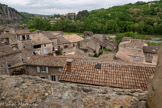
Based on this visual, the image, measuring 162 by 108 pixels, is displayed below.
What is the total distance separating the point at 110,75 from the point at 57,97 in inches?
330

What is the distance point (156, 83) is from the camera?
1964 millimetres

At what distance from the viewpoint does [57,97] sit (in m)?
2.67

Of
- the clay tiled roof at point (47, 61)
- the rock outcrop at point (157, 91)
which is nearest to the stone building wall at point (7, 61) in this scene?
the clay tiled roof at point (47, 61)

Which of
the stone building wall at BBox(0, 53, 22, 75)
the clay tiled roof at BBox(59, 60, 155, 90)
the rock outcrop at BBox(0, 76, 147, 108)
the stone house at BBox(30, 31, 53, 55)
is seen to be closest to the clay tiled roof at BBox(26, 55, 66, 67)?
the stone building wall at BBox(0, 53, 22, 75)

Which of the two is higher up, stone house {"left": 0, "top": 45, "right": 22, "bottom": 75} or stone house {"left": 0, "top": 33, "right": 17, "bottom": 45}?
stone house {"left": 0, "top": 33, "right": 17, "bottom": 45}

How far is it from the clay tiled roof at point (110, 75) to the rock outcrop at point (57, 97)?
6.92m

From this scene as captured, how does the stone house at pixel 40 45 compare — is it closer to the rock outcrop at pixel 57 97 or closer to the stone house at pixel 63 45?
the stone house at pixel 63 45

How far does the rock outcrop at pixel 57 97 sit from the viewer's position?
247cm

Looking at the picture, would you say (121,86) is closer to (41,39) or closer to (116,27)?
(41,39)

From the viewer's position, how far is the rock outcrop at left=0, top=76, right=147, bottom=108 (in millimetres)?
2471

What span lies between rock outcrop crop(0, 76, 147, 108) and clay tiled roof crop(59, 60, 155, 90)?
6.92 metres

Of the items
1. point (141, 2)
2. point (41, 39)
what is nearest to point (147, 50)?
point (41, 39)

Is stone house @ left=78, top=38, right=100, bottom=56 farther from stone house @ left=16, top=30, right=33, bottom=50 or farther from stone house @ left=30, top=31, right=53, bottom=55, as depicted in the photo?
stone house @ left=16, top=30, right=33, bottom=50

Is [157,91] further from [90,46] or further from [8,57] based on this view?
[90,46]
